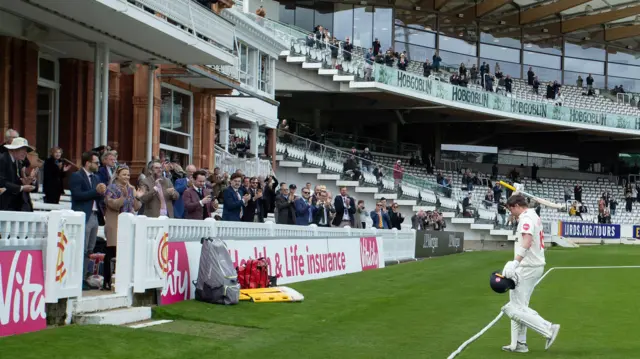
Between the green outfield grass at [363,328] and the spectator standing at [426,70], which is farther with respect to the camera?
the spectator standing at [426,70]

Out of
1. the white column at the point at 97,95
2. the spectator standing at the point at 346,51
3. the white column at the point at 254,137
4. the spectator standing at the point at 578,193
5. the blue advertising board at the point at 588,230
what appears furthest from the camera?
the spectator standing at the point at 578,193

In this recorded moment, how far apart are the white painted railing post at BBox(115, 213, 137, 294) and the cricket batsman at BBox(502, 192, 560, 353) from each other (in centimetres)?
462

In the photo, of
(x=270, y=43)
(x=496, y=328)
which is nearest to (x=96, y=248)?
(x=496, y=328)

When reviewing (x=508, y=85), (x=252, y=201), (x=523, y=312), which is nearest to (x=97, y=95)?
(x=252, y=201)

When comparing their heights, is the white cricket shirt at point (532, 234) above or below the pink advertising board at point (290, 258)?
above

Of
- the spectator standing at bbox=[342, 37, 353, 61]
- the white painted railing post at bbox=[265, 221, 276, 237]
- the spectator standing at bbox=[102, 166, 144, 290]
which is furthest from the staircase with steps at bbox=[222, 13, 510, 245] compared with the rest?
the spectator standing at bbox=[102, 166, 144, 290]

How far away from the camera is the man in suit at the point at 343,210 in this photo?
84.4 feet

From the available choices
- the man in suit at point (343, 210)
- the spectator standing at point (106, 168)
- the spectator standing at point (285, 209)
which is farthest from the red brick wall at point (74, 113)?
the spectator standing at point (106, 168)

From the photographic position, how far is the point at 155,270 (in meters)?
12.1

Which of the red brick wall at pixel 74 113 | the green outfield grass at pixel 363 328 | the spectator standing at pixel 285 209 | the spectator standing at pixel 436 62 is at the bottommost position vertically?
the green outfield grass at pixel 363 328

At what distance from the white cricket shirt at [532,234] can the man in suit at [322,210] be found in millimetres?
13821

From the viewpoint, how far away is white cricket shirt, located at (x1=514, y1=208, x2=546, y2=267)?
982 cm

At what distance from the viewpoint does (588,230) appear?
48.6 metres

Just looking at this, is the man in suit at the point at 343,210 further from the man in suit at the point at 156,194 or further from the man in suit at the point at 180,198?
the man in suit at the point at 156,194
